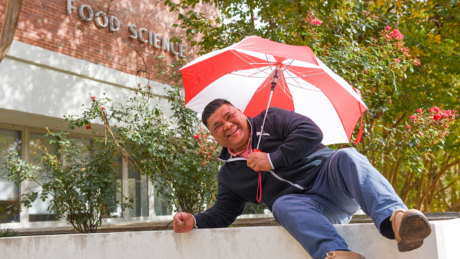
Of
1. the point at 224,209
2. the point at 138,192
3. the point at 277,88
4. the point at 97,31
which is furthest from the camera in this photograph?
the point at 138,192

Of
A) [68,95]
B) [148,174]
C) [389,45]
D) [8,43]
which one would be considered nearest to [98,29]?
[68,95]

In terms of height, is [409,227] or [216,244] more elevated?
[409,227]

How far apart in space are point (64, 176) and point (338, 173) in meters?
4.73

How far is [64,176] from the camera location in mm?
5902

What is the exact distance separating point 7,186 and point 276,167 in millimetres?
7101

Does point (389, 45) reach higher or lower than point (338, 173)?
higher

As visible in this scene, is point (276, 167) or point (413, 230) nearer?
point (413, 230)

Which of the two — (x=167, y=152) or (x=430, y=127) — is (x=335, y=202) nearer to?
(x=167, y=152)

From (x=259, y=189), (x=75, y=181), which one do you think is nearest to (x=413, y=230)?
(x=259, y=189)

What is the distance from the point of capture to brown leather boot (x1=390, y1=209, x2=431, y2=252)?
171 cm

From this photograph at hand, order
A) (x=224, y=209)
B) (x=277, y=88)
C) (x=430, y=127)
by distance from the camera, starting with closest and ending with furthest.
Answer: (x=224, y=209)
(x=277, y=88)
(x=430, y=127)

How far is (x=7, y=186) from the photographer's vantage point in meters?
7.87

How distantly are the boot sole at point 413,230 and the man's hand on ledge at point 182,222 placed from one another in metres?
1.22

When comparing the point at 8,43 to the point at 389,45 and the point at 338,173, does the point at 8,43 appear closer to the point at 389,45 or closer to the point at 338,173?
the point at 338,173
